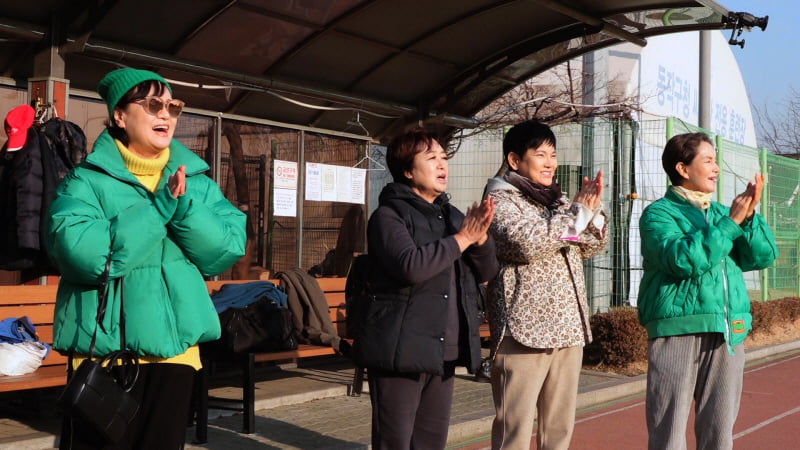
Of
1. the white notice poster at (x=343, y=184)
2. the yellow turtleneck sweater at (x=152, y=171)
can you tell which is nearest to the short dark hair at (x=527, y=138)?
the yellow turtleneck sweater at (x=152, y=171)

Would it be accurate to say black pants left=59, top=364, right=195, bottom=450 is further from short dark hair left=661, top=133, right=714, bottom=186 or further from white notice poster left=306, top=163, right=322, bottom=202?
white notice poster left=306, top=163, right=322, bottom=202

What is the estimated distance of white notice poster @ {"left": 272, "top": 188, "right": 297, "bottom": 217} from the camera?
32.7 feet

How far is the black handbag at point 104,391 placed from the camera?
9.84 ft

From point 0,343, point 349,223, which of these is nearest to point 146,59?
point 0,343

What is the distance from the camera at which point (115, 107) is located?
3.37m

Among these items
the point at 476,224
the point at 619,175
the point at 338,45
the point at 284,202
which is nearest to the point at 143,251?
the point at 476,224

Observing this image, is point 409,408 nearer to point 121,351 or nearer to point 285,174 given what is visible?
point 121,351

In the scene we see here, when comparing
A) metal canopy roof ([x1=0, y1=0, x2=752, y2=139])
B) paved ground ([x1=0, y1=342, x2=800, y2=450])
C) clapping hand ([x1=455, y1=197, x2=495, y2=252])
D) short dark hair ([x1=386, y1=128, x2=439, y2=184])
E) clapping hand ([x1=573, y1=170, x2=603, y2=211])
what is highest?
metal canopy roof ([x1=0, y1=0, x2=752, y2=139])

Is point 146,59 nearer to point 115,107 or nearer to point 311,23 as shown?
point 311,23

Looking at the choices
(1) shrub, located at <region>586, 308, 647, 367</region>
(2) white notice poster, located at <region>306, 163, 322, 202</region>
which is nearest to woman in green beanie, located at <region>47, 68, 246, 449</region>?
(2) white notice poster, located at <region>306, 163, 322, 202</region>

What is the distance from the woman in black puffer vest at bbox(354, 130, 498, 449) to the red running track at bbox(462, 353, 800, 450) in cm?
261

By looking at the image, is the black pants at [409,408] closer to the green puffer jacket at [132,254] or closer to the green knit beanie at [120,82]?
the green puffer jacket at [132,254]

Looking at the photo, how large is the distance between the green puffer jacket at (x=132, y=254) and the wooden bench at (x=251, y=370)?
9.95 ft

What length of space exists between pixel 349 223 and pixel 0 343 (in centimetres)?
511
